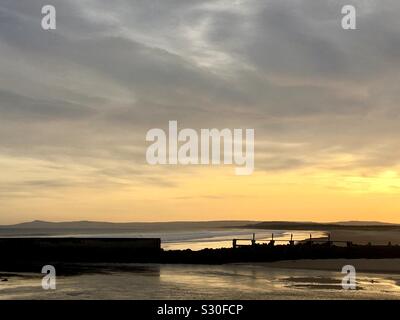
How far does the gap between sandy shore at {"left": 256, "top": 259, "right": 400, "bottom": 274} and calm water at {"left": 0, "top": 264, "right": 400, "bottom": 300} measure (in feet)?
12.1

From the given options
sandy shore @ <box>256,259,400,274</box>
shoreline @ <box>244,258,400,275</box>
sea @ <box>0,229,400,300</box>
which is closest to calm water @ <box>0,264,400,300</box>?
sea @ <box>0,229,400,300</box>

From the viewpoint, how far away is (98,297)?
2559 cm

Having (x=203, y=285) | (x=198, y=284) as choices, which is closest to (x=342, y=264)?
(x=198, y=284)

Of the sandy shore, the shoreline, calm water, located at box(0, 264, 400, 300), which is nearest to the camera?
calm water, located at box(0, 264, 400, 300)

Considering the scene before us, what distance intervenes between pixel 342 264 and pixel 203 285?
20.3m

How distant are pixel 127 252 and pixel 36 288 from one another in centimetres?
2072

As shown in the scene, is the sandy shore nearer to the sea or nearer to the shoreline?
the shoreline

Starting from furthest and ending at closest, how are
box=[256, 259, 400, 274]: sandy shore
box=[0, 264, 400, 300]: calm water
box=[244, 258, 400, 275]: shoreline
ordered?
box=[256, 259, 400, 274]: sandy shore
box=[244, 258, 400, 275]: shoreline
box=[0, 264, 400, 300]: calm water

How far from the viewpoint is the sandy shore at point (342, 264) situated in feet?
140

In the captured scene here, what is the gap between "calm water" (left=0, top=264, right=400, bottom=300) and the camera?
26500 mm

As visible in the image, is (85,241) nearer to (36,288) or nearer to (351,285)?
(36,288)

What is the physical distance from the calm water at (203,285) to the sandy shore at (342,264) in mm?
3694
